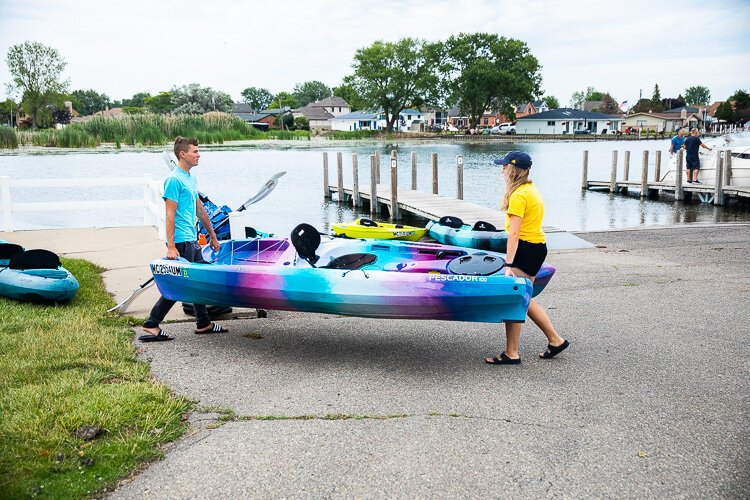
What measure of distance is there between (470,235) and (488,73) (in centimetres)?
9321

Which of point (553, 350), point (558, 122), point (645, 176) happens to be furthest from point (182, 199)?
point (558, 122)

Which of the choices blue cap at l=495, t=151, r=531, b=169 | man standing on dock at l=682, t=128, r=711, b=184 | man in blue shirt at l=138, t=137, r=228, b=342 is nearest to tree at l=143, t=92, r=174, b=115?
man standing on dock at l=682, t=128, r=711, b=184

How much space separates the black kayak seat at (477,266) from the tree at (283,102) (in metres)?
141

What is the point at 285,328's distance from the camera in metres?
7.37

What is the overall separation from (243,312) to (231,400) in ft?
9.17

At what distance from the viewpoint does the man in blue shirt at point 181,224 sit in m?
6.68

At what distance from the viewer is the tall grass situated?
5182 cm

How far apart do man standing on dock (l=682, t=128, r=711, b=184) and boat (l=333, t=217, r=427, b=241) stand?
16.3 m

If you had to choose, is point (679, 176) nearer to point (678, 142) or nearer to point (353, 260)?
point (678, 142)

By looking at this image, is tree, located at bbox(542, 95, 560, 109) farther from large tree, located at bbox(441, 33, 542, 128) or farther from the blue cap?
the blue cap

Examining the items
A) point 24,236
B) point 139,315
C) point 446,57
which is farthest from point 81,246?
point 446,57

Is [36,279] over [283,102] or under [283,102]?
under

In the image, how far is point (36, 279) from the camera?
7.67m

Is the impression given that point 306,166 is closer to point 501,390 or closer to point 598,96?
point 501,390
